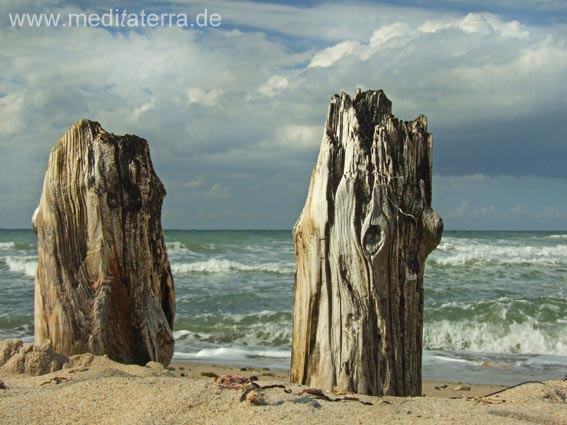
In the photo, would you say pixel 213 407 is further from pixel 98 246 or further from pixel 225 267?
pixel 225 267

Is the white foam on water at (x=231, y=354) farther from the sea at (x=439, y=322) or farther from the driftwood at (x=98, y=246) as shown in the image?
the driftwood at (x=98, y=246)

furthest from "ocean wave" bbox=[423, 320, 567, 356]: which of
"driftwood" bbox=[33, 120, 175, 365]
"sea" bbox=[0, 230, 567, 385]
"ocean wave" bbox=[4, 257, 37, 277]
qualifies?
"ocean wave" bbox=[4, 257, 37, 277]

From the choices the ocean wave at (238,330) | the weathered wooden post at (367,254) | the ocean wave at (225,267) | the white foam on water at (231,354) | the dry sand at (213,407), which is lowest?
the white foam on water at (231,354)

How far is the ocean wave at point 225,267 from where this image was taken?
21.4m

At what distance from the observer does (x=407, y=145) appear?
15.0 ft

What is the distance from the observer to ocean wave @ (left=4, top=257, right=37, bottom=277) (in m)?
20.0

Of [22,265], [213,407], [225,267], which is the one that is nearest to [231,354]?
[213,407]

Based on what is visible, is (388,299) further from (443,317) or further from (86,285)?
(443,317)

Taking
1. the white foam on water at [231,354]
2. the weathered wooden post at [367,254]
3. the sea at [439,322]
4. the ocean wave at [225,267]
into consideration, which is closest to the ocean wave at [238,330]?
the sea at [439,322]

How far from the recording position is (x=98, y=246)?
5473mm

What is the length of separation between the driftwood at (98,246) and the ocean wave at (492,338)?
593cm

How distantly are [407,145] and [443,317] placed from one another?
25.9ft

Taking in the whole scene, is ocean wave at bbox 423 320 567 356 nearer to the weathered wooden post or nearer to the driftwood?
the driftwood

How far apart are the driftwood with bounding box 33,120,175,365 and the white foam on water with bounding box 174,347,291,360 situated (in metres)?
3.53
